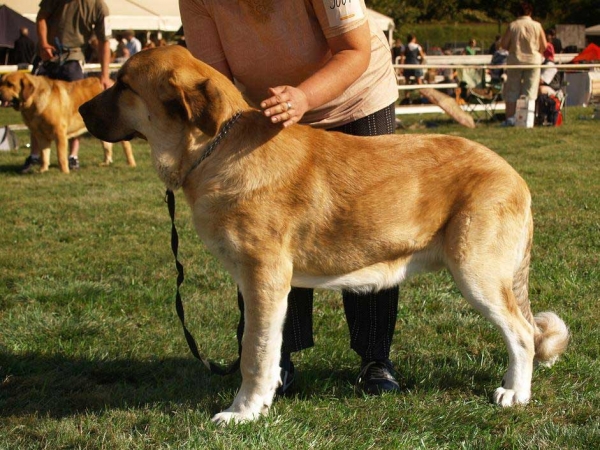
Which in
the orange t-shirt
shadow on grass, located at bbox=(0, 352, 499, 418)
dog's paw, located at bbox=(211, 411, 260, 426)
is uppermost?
the orange t-shirt

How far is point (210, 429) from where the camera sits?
3.27 meters

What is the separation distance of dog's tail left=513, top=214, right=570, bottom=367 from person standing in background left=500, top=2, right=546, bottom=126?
12.9 meters

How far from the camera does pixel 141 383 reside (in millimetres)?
3957

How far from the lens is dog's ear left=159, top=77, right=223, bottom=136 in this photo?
→ 10.2 feet

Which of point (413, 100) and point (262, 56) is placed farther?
point (413, 100)

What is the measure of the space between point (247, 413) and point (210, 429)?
0.20 meters

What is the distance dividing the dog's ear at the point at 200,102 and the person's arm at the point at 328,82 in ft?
0.67

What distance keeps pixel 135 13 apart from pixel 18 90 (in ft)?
57.5

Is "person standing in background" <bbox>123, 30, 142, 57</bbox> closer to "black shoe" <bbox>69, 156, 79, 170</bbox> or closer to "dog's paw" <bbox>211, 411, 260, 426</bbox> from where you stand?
"black shoe" <bbox>69, 156, 79, 170</bbox>

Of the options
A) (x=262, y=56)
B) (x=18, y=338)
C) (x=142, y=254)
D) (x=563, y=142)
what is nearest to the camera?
(x=262, y=56)

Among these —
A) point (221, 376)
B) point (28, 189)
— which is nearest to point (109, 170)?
point (28, 189)

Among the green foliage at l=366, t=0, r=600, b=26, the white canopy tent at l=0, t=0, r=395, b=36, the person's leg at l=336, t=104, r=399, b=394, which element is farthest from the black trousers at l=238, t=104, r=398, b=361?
the green foliage at l=366, t=0, r=600, b=26

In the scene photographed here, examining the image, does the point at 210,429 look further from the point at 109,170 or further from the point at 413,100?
the point at 413,100

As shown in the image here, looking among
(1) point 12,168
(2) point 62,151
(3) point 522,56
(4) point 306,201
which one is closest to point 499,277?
(4) point 306,201
